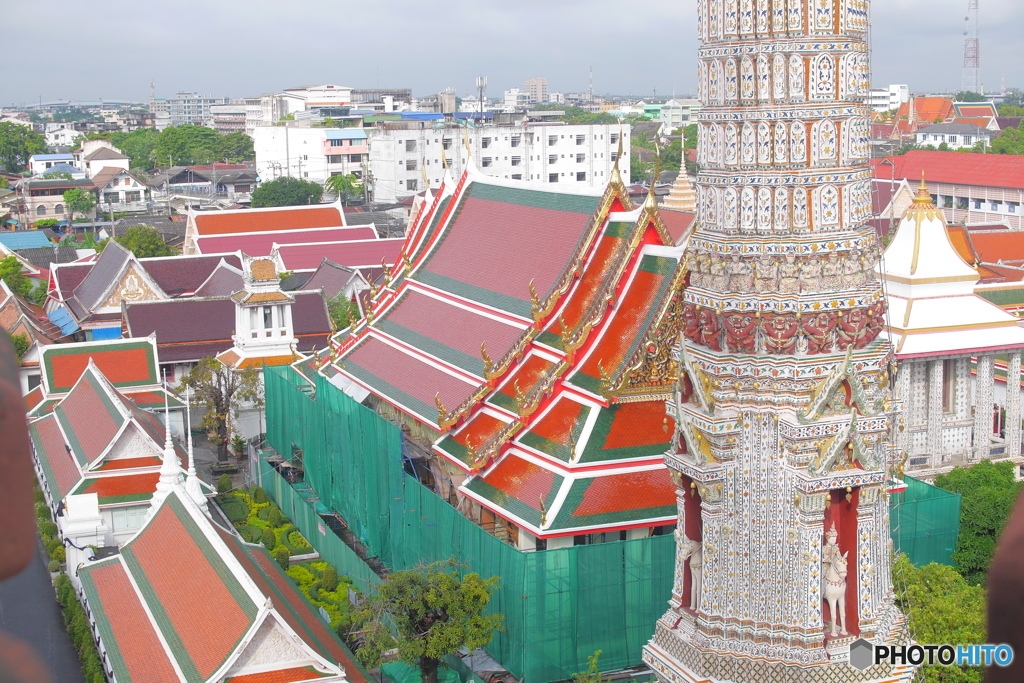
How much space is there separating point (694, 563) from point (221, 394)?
87.6 feet

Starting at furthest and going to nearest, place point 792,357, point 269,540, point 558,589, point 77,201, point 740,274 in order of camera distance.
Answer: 1. point 77,201
2. point 269,540
3. point 558,589
4. point 740,274
5. point 792,357

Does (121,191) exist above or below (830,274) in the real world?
above

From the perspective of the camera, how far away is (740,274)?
45.2 ft

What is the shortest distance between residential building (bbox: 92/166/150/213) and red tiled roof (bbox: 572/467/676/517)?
92.3m

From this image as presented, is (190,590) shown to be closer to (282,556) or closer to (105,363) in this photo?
(282,556)

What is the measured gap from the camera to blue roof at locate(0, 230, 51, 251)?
77.2 meters

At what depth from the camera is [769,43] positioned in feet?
44.7

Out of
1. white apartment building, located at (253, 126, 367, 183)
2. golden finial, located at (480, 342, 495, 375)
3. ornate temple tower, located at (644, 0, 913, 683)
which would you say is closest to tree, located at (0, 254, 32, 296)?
golden finial, located at (480, 342, 495, 375)

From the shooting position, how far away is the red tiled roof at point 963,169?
2864 inches

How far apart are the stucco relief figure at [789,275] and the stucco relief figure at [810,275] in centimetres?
5

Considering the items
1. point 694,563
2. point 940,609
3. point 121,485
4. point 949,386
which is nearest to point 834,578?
point 694,563

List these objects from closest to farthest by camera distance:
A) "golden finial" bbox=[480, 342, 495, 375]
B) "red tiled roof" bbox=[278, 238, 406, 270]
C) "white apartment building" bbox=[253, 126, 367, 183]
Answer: "golden finial" bbox=[480, 342, 495, 375], "red tiled roof" bbox=[278, 238, 406, 270], "white apartment building" bbox=[253, 126, 367, 183]

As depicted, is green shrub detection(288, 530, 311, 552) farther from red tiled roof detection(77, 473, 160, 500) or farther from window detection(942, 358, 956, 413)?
window detection(942, 358, 956, 413)

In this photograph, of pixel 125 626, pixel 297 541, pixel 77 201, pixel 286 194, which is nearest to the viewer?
pixel 125 626
